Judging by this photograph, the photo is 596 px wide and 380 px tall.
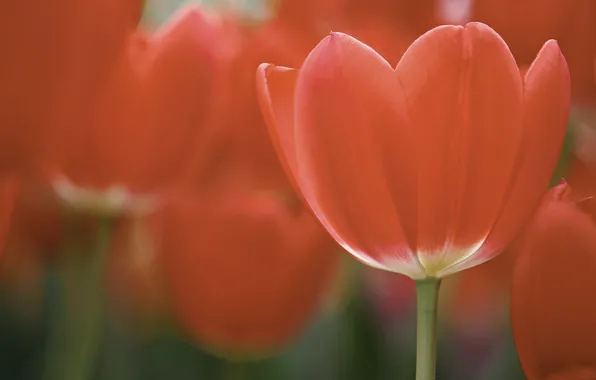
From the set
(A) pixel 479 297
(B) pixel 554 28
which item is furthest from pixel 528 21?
(A) pixel 479 297

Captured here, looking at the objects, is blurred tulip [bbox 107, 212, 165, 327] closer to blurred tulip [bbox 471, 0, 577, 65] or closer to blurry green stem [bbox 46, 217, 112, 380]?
blurry green stem [bbox 46, 217, 112, 380]

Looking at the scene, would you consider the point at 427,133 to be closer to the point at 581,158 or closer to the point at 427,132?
the point at 427,132

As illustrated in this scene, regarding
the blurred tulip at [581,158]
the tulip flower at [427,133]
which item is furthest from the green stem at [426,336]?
the blurred tulip at [581,158]

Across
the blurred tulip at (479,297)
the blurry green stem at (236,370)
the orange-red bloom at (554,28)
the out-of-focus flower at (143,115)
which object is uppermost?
the orange-red bloom at (554,28)

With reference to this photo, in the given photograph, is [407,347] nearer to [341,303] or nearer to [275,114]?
[341,303]

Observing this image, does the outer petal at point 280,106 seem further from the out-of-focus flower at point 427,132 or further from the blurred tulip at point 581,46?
the blurred tulip at point 581,46

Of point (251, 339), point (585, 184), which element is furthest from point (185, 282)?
point (585, 184)
